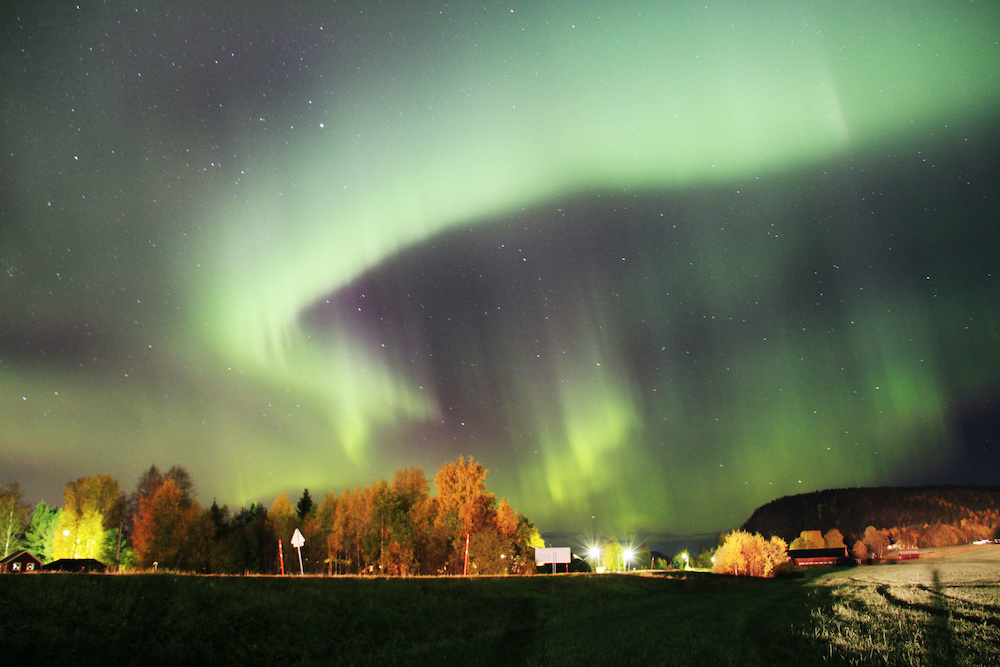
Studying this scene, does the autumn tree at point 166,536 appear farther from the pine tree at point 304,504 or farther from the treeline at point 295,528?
the pine tree at point 304,504

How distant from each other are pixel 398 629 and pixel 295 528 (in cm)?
7103

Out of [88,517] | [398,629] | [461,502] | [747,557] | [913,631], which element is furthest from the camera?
[747,557]

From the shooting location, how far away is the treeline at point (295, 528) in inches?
3130

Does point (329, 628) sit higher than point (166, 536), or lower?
lower

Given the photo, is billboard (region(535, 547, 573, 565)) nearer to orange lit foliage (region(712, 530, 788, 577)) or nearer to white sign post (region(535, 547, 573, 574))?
white sign post (region(535, 547, 573, 574))

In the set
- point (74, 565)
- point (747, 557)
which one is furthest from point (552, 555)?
point (74, 565)

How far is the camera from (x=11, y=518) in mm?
89500

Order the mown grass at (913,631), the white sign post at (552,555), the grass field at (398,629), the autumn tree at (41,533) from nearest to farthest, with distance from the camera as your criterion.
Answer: the mown grass at (913,631) < the grass field at (398,629) < the autumn tree at (41,533) < the white sign post at (552,555)

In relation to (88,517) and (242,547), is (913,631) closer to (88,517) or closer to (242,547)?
(242,547)

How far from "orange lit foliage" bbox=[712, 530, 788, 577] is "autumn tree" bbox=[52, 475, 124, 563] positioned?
117396 mm

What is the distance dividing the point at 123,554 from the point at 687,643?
103192 millimetres

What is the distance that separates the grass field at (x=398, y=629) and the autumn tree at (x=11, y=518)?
85.1 meters

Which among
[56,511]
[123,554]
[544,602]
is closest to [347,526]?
[123,554]

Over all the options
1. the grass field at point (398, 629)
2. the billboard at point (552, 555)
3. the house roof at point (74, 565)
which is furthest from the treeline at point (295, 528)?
the grass field at point (398, 629)
